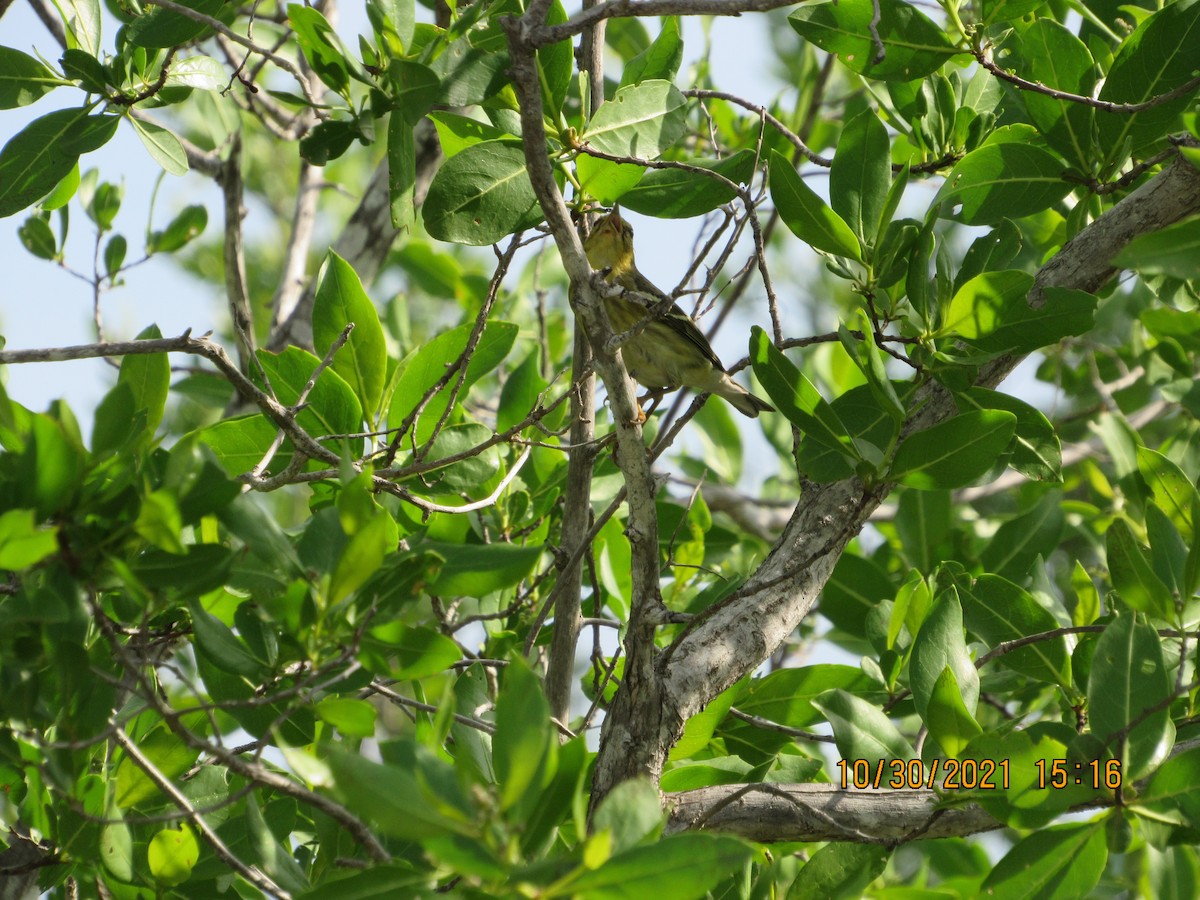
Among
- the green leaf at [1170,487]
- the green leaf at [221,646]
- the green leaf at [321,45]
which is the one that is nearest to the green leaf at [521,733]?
the green leaf at [221,646]

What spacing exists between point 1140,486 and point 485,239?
1.91m

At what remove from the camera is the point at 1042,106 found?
2895 millimetres

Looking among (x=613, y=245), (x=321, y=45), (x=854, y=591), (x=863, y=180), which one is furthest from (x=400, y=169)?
(x=613, y=245)

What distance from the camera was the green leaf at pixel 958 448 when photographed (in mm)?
2287

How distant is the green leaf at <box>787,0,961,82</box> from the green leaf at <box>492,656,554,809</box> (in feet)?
6.12

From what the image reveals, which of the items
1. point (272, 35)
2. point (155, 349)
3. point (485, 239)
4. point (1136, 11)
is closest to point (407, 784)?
point (155, 349)

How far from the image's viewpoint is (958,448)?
231cm

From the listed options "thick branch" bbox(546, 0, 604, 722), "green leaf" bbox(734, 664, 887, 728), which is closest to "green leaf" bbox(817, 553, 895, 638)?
"green leaf" bbox(734, 664, 887, 728)

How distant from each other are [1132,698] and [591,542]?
4.35 ft

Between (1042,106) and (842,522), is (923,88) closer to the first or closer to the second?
(1042,106)

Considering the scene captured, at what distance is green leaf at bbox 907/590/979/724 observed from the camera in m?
2.39

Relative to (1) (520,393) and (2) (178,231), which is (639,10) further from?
(2) (178,231)

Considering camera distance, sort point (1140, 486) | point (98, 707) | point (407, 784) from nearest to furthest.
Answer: point (407, 784) → point (98, 707) → point (1140, 486)

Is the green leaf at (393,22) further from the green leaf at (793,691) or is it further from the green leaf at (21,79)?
the green leaf at (793,691)
